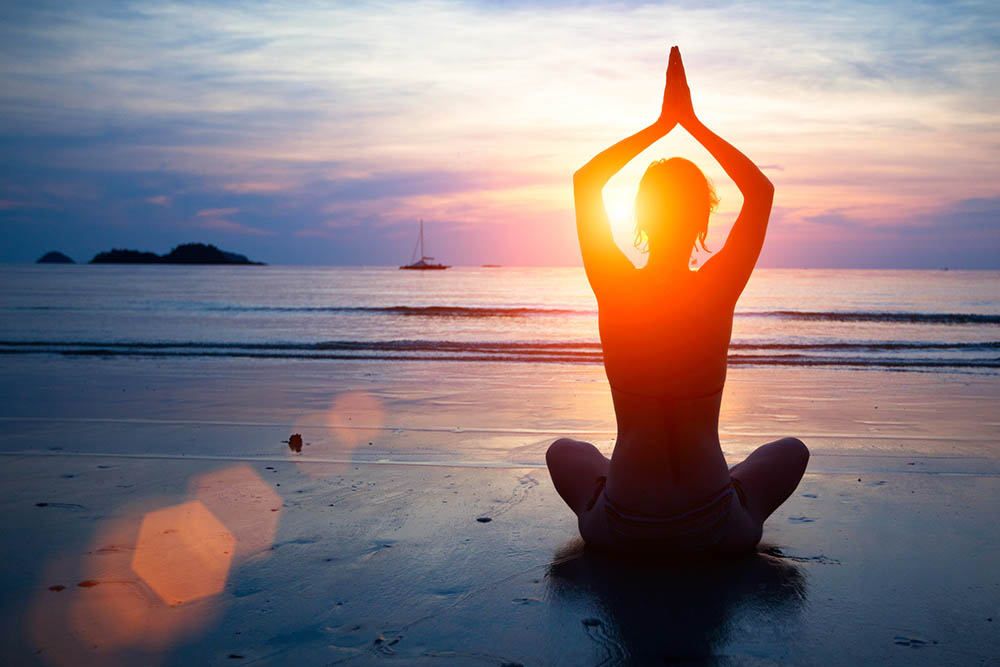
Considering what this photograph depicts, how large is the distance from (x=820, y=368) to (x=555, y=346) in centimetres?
563

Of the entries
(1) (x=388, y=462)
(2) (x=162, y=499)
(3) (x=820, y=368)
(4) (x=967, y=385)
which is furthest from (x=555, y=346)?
(2) (x=162, y=499)

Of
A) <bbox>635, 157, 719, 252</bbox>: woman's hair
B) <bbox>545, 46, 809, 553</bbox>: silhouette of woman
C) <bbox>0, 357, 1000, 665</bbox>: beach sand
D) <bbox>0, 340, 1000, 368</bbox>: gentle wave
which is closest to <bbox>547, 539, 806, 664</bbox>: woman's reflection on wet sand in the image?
<bbox>0, 357, 1000, 665</bbox>: beach sand

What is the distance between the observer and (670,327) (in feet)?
9.52

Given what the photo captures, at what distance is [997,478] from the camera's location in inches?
196

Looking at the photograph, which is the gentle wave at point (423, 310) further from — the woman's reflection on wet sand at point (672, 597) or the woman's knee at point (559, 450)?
the woman's reflection on wet sand at point (672, 597)

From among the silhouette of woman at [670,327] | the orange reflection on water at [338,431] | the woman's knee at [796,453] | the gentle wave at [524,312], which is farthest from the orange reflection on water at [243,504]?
the gentle wave at [524,312]

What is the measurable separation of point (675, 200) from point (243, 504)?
3062 millimetres

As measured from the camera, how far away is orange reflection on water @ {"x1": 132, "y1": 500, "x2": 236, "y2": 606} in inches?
123

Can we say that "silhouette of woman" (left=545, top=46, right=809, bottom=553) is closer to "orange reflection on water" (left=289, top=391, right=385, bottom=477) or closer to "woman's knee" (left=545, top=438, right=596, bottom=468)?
"woman's knee" (left=545, top=438, right=596, bottom=468)

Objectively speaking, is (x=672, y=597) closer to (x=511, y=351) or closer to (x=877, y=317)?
(x=511, y=351)

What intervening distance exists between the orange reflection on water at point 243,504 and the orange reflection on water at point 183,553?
6cm

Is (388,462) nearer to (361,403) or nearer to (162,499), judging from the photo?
(162,499)

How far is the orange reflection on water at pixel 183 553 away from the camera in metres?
3.12

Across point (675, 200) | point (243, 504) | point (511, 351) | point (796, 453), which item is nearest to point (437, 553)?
point (243, 504)
